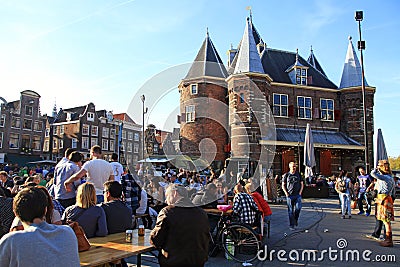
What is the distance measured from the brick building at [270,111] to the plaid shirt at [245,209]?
17.0 m

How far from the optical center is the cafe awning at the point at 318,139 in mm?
23625

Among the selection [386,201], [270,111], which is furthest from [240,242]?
[270,111]

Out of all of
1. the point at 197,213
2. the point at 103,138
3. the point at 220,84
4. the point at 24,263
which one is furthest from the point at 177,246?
the point at 103,138

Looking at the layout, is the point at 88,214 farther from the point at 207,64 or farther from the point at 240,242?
the point at 207,64

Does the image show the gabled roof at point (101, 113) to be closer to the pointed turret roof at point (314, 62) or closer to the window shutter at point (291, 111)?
the pointed turret roof at point (314, 62)

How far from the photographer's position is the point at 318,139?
1017 inches

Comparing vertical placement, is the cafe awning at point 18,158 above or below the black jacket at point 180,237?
above

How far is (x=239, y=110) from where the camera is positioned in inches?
948

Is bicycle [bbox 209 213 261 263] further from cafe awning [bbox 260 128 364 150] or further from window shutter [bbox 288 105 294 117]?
window shutter [bbox 288 105 294 117]

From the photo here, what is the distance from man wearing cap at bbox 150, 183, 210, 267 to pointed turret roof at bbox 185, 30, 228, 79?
2480 centimetres

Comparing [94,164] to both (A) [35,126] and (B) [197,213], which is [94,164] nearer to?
(B) [197,213]

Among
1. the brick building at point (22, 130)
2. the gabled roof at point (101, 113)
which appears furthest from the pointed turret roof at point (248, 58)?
the brick building at point (22, 130)

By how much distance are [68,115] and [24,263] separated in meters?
47.9

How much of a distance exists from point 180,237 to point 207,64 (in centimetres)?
2632
